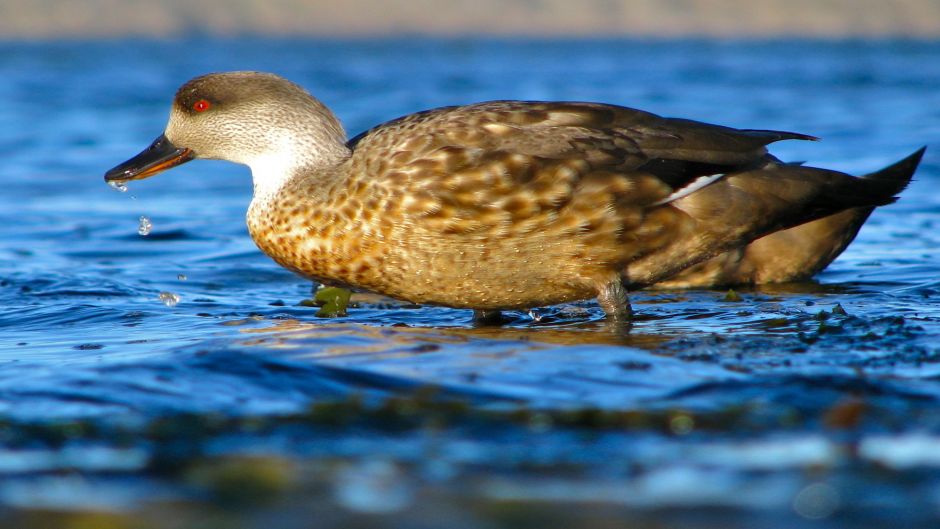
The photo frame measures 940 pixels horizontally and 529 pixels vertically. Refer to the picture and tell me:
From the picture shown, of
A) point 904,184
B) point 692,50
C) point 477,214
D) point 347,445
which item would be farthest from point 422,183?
point 692,50

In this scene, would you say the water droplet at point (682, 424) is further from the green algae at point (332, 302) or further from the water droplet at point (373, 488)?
the green algae at point (332, 302)

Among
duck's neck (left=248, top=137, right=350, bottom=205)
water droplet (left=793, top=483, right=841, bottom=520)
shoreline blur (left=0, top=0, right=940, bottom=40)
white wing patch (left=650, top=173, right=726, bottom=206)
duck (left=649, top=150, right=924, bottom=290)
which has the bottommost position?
water droplet (left=793, top=483, right=841, bottom=520)

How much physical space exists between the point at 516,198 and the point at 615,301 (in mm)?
808

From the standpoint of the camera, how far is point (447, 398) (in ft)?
15.0

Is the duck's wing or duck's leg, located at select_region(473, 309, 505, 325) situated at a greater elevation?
the duck's wing

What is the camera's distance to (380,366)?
507 centimetres

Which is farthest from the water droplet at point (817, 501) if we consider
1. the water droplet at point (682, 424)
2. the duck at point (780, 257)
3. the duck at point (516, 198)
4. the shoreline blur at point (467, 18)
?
the shoreline blur at point (467, 18)

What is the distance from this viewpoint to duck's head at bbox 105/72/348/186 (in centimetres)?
632

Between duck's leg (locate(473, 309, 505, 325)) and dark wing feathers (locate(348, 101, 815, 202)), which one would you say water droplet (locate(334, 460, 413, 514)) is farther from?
duck's leg (locate(473, 309, 505, 325))

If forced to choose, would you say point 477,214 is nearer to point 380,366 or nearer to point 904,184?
point 380,366

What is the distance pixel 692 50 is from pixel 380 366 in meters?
39.4

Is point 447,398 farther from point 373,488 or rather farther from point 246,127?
point 246,127

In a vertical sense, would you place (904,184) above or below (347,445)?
above

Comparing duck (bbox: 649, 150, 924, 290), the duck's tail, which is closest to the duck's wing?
the duck's tail
